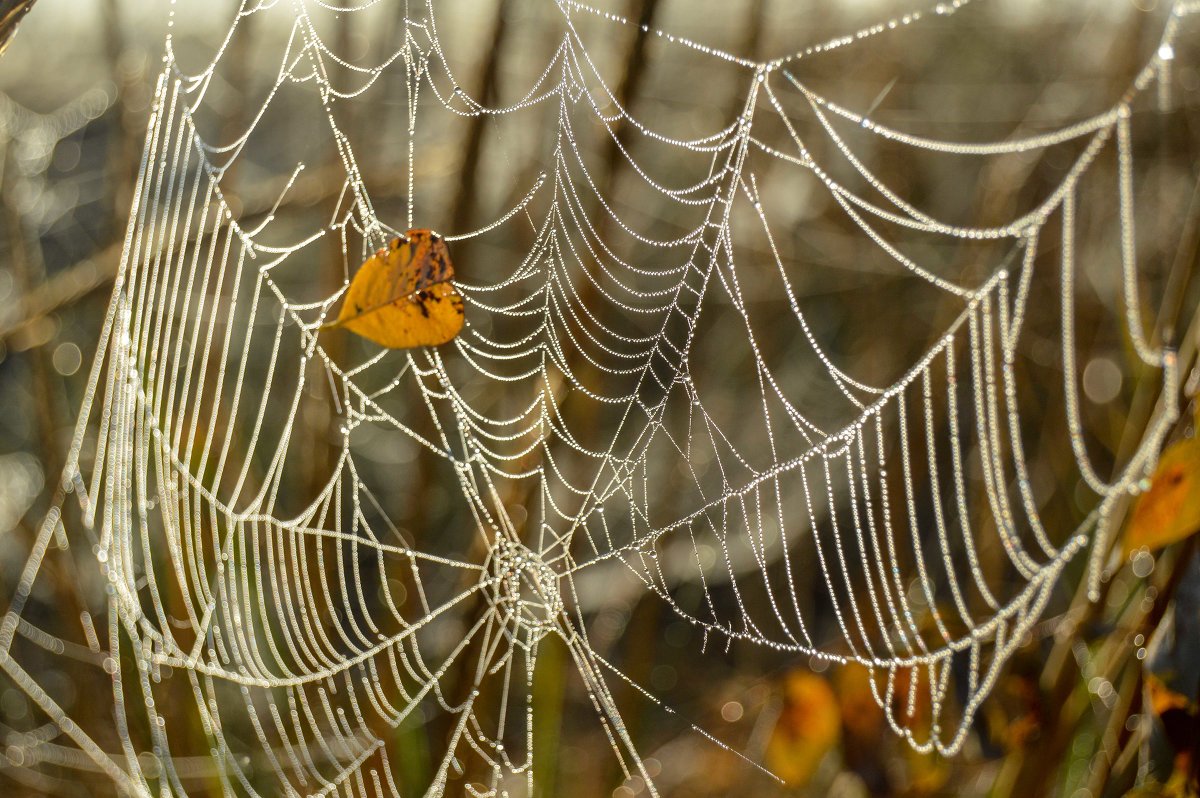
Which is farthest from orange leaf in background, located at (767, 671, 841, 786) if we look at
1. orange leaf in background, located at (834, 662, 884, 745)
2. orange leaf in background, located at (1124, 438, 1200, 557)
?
orange leaf in background, located at (1124, 438, 1200, 557)

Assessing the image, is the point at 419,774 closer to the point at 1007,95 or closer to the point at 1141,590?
the point at 1141,590

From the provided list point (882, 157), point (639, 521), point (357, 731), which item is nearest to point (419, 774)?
point (357, 731)

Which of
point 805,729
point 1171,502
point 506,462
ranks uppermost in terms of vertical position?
point 1171,502

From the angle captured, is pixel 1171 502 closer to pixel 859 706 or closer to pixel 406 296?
pixel 406 296

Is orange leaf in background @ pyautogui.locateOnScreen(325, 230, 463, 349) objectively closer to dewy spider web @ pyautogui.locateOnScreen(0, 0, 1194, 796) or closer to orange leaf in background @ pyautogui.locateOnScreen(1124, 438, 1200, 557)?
dewy spider web @ pyautogui.locateOnScreen(0, 0, 1194, 796)

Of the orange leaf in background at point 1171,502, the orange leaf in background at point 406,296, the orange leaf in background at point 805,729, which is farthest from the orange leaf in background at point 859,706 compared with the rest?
the orange leaf in background at point 406,296

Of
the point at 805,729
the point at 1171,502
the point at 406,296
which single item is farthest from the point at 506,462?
the point at 1171,502
